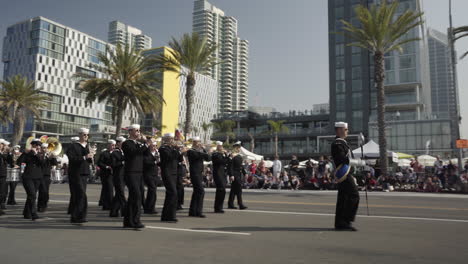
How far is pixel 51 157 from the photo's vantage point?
1116 centimetres

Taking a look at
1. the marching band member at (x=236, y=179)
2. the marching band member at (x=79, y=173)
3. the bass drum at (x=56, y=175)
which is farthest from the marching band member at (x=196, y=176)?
the bass drum at (x=56, y=175)

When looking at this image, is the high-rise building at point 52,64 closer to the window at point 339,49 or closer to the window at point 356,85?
the window at point 339,49

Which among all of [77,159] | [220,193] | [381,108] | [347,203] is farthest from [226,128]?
[347,203]

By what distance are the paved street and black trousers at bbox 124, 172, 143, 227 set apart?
0.28 m

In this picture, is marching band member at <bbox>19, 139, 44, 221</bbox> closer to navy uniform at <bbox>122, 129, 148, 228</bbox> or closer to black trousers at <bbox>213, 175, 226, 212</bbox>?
navy uniform at <bbox>122, 129, 148, 228</bbox>

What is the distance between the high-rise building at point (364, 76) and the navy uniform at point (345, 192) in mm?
66975

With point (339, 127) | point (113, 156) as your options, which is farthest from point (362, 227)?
point (113, 156)

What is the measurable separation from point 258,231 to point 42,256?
12.8 feet

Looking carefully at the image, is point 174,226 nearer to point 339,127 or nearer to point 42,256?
point 42,256

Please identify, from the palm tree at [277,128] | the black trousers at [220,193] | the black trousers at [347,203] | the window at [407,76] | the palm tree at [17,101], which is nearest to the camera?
the black trousers at [347,203]

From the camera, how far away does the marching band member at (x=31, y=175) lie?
30.6 feet

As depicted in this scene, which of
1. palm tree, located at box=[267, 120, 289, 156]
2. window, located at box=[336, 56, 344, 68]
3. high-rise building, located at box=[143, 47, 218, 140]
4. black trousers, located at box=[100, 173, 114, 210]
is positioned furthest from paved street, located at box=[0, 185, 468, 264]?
high-rise building, located at box=[143, 47, 218, 140]

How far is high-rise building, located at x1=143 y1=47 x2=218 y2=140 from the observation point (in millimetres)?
→ 121438

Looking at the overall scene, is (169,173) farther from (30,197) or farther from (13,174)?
(13,174)
